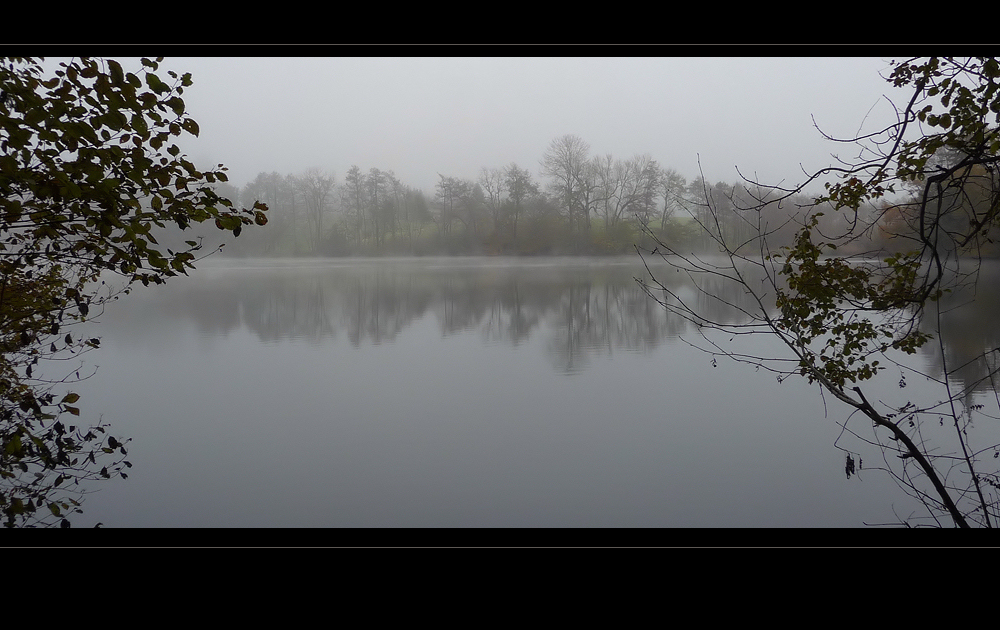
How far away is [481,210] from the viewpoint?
24.3ft

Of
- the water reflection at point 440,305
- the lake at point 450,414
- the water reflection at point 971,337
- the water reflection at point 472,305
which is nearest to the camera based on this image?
the lake at point 450,414

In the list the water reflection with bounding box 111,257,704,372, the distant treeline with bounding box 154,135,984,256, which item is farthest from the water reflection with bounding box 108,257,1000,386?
the distant treeline with bounding box 154,135,984,256

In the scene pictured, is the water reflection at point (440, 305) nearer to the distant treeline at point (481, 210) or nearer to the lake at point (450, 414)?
the lake at point (450, 414)

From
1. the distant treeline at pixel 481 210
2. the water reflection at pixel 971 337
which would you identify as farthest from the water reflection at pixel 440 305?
the water reflection at pixel 971 337

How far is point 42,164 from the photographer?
66.7 inches

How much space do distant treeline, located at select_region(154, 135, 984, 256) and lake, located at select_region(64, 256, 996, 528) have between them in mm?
474

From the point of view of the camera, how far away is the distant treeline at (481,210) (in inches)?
228

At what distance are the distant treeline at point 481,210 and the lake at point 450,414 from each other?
18.6 inches

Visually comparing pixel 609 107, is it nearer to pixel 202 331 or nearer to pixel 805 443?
pixel 805 443
